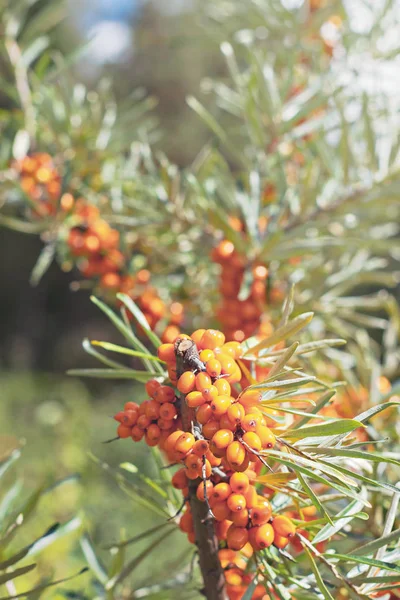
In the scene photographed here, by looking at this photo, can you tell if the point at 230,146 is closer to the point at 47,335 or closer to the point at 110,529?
the point at 110,529

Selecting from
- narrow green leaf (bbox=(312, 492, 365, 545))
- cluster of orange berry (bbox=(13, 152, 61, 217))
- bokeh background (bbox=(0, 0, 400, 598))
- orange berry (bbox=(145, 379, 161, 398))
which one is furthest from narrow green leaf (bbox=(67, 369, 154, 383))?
bokeh background (bbox=(0, 0, 400, 598))

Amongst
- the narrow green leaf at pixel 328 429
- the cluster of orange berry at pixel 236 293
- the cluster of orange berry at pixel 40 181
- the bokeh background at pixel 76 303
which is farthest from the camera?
the bokeh background at pixel 76 303

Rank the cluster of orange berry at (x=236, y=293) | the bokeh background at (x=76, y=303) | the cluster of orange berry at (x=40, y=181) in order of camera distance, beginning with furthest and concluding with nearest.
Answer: the bokeh background at (x=76, y=303)
the cluster of orange berry at (x=40, y=181)
the cluster of orange berry at (x=236, y=293)

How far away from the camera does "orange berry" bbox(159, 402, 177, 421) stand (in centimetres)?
28

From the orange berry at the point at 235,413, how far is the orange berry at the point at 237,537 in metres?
0.06

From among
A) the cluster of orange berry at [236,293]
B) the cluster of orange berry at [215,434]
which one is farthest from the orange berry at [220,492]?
the cluster of orange berry at [236,293]

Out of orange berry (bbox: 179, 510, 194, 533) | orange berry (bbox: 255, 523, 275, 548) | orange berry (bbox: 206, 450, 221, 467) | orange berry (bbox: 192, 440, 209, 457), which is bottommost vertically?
orange berry (bbox: 179, 510, 194, 533)

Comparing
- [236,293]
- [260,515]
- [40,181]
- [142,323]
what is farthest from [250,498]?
[40,181]

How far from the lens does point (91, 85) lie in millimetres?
6297

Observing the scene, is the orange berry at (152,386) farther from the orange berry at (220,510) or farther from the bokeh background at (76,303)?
the bokeh background at (76,303)

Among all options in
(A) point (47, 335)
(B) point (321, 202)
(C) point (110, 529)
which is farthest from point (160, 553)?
(A) point (47, 335)

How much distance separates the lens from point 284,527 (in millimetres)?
279

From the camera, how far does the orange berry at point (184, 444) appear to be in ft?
0.83

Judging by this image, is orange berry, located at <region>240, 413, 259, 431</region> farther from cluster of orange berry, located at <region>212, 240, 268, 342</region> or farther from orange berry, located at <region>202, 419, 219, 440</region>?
cluster of orange berry, located at <region>212, 240, 268, 342</region>
